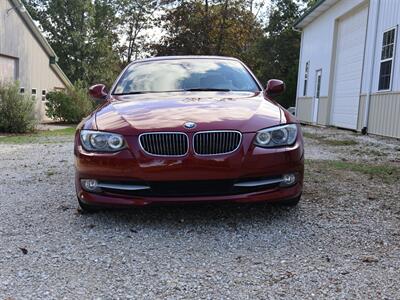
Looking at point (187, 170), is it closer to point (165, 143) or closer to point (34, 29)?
point (165, 143)

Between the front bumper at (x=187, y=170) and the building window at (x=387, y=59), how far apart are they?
9.60 m

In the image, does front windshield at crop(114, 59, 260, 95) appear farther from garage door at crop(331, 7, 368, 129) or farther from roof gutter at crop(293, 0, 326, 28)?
roof gutter at crop(293, 0, 326, 28)

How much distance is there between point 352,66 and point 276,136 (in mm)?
13047

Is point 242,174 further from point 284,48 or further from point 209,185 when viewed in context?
point 284,48

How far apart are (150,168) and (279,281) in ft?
4.44

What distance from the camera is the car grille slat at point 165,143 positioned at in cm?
364

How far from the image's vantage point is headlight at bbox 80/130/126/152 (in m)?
3.70

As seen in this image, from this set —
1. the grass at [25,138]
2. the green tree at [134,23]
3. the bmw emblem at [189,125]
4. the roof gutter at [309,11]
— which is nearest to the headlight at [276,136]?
the bmw emblem at [189,125]

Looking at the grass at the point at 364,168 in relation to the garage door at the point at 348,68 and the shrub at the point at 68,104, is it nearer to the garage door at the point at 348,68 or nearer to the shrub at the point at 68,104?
the garage door at the point at 348,68

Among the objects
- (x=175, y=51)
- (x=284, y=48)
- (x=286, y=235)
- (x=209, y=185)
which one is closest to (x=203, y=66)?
(x=209, y=185)

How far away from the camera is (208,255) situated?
3.21m

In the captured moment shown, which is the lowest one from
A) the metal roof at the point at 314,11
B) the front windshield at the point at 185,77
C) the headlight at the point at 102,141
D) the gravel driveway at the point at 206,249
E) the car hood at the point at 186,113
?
the gravel driveway at the point at 206,249

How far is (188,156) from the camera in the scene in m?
3.60

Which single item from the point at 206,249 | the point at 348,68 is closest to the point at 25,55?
the point at 348,68
